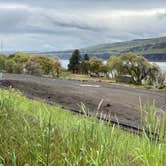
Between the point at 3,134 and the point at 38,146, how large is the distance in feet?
3.40

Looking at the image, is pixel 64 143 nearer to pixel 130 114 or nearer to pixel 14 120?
pixel 14 120

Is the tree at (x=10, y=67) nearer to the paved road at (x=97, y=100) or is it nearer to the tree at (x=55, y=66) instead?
the tree at (x=55, y=66)

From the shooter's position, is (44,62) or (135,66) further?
(44,62)

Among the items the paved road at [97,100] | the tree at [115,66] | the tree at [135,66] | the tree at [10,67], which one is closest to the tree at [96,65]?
the tree at [115,66]

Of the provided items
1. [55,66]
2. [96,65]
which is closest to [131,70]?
[96,65]

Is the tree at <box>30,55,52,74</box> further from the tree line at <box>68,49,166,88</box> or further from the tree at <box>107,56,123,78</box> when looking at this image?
the tree at <box>107,56,123,78</box>

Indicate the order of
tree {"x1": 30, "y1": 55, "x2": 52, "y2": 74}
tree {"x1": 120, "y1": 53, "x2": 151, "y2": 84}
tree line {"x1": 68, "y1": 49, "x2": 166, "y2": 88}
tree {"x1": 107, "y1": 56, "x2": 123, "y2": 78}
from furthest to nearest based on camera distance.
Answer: tree {"x1": 30, "y1": 55, "x2": 52, "y2": 74} < tree {"x1": 107, "y1": 56, "x2": 123, "y2": 78} < tree {"x1": 120, "y1": 53, "x2": 151, "y2": 84} < tree line {"x1": 68, "y1": 49, "x2": 166, "y2": 88}

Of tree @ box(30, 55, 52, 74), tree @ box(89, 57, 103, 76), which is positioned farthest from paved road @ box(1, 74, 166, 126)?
tree @ box(89, 57, 103, 76)

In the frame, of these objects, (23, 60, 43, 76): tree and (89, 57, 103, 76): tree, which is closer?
(23, 60, 43, 76): tree

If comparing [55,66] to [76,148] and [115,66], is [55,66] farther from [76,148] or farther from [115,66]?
[76,148]

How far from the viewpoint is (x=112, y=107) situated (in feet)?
56.5

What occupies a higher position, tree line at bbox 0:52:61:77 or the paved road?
tree line at bbox 0:52:61:77

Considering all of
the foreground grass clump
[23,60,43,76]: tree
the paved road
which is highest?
the foreground grass clump

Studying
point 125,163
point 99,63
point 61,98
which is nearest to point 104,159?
point 125,163
